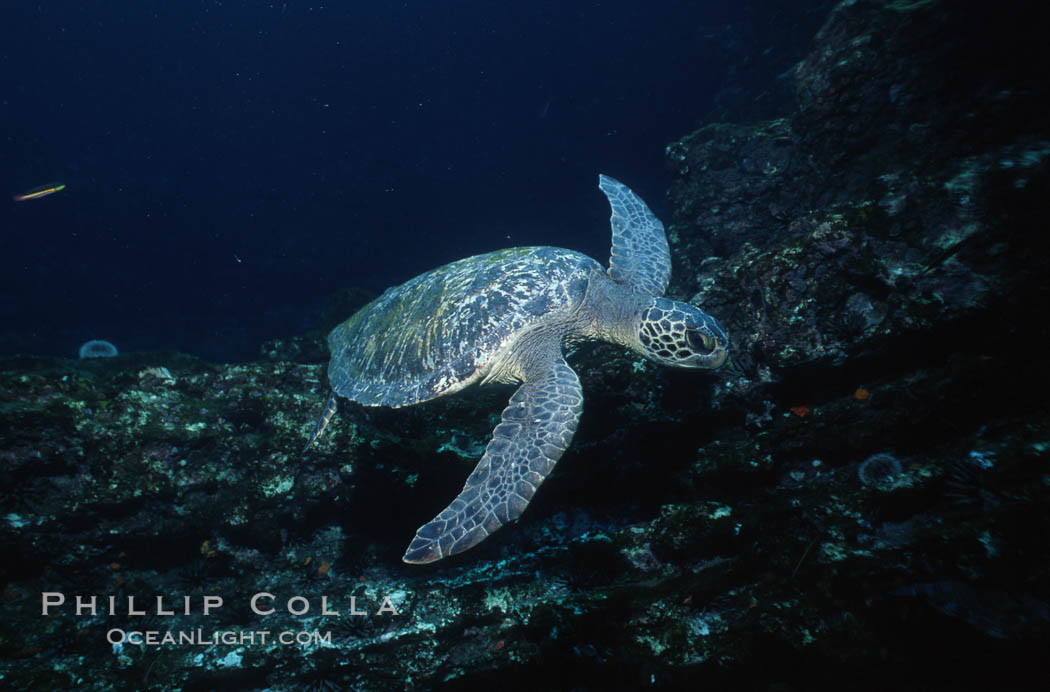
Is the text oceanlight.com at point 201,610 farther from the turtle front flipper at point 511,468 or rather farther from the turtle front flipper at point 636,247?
the turtle front flipper at point 636,247

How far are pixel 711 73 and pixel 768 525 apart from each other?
2452cm

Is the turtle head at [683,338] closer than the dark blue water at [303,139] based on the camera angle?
Yes

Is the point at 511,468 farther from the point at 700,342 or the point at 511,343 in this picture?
the point at 700,342

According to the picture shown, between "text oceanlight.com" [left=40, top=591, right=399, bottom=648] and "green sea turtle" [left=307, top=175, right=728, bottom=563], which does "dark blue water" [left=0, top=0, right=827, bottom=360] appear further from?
"text oceanlight.com" [left=40, top=591, right=399, bottom=648]

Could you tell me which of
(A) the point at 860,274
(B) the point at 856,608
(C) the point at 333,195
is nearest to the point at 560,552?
(B) the point at 856,608

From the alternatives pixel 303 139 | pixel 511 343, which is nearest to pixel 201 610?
pixel 511 343

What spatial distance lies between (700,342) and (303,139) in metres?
45.2

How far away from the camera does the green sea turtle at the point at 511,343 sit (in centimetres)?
289

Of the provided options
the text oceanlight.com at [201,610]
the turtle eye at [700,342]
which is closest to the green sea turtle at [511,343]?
the turtle eye at [700,342]

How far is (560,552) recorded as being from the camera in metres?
3.04

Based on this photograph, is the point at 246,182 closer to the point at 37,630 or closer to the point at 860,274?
the point at 37,630

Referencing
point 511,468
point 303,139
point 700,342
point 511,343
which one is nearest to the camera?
point 511,468

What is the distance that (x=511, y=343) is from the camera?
366 centimetres

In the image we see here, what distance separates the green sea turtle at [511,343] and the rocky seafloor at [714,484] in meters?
0.43
